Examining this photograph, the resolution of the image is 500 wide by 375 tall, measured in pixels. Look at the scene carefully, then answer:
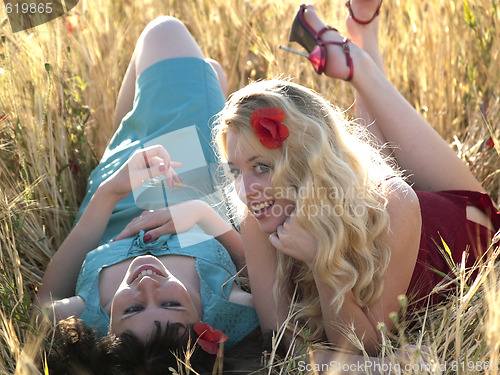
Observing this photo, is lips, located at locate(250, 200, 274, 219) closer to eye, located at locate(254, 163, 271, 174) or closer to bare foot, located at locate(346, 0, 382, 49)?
eye, located at locate(254, 163, 271, 174)

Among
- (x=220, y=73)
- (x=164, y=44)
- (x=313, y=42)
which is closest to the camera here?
(x=313, y=42)

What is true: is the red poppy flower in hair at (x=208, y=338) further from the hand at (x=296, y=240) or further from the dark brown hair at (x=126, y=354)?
the hand at (x=296, y=240)

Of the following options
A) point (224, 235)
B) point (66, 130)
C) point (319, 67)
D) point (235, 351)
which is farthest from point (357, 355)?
point (66, 130)

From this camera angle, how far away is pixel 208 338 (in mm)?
1865

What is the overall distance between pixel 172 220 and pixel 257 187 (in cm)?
72

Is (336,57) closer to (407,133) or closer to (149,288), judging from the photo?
(407,133)

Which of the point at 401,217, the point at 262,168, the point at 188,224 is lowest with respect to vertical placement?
the point at 188,224

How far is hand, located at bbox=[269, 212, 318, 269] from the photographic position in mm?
1871

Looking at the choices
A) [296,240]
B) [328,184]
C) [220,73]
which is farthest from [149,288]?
[220,73]

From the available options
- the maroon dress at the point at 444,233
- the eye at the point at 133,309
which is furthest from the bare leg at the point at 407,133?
the eye at the point at 133,309

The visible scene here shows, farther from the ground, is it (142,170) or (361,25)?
(361,25)

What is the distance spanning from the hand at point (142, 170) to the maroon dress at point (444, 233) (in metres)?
0.96

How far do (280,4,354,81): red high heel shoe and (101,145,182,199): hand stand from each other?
2.49 feet

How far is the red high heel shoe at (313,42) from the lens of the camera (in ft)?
8.68
